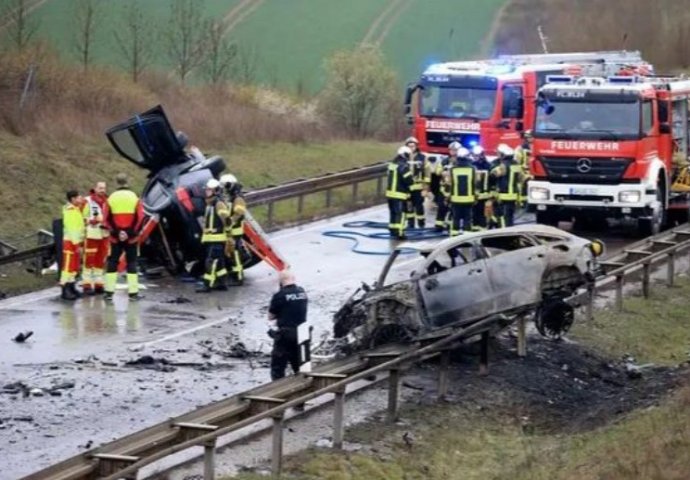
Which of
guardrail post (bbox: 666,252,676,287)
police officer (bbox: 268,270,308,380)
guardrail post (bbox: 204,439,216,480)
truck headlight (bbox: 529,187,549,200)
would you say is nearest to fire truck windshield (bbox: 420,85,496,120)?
truck headlight (bbox: 529,187,549,200)

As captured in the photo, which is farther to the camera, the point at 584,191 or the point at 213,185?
the point at 584,191

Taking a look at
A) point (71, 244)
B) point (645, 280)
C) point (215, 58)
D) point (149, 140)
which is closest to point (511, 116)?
point (645, 280)

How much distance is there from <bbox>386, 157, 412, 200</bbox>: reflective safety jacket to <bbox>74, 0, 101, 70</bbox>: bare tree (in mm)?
12432

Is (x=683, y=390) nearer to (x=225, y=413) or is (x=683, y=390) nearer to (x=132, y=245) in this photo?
(x=225, y=413)

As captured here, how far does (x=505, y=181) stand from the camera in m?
24.3

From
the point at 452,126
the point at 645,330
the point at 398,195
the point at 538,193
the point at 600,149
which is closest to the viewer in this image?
the point at 645,330

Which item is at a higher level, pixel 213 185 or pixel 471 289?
pixel 213 185

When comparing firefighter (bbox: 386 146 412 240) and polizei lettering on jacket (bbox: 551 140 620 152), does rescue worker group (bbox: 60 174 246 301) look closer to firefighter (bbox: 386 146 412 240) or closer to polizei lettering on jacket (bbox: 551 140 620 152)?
firefighter (bbox: 386 146 412 240)

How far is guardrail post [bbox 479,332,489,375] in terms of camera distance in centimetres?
1625

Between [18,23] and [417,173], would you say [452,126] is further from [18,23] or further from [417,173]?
[18,23]

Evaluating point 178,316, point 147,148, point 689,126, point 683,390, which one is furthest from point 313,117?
point 683,390

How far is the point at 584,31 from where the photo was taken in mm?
52406

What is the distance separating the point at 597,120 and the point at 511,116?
469 cm

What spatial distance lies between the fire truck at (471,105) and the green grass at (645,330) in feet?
28.7
